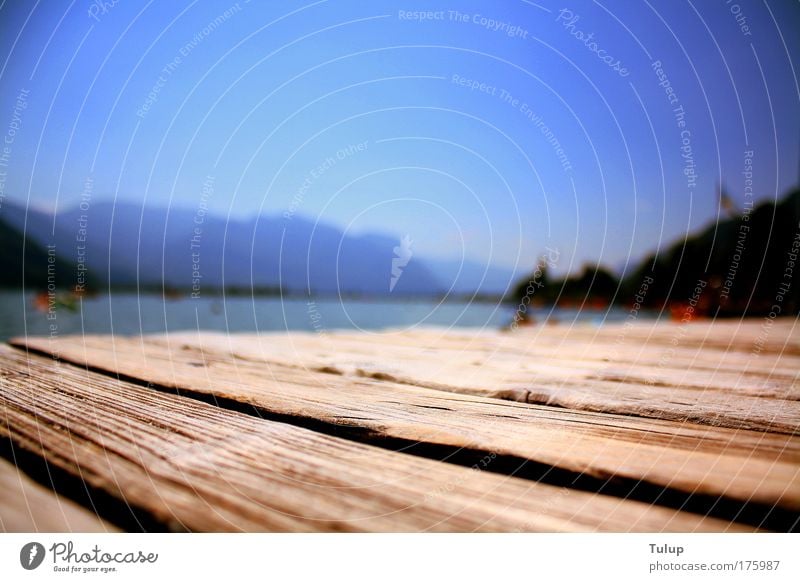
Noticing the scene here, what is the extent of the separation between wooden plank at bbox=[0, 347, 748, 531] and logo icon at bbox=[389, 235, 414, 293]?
4.48ft

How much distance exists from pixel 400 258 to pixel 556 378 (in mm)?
1037

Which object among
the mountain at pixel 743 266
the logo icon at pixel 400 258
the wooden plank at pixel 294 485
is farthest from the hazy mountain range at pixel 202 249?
the mountain at pixel 743 266

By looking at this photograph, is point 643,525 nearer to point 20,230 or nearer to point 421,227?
point 421,227

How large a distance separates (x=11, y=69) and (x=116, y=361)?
125 centimetres

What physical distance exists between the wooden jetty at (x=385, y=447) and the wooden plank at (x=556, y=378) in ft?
0.03

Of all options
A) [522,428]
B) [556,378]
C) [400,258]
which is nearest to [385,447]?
[522,428]

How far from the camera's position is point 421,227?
2473mm

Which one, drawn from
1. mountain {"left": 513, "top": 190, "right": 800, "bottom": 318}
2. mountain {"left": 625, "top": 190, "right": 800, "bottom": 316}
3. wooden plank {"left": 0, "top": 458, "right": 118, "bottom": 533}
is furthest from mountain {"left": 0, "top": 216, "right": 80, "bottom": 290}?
mountain {"left": 625, "top": 190, "right": 800, "bottom": 316}

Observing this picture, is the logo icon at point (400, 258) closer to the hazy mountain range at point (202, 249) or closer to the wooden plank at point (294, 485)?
the hazy mountain range at point (202, 249)

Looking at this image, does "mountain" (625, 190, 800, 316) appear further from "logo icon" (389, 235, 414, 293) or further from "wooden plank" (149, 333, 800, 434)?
"logo icon" (389, 235, 414, 293)

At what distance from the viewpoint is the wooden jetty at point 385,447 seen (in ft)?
2.82

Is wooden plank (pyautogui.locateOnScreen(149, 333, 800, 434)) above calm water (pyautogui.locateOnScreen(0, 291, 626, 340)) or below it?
below

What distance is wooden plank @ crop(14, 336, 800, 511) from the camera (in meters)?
0.93

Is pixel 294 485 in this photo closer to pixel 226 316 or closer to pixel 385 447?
pixel 385 447
